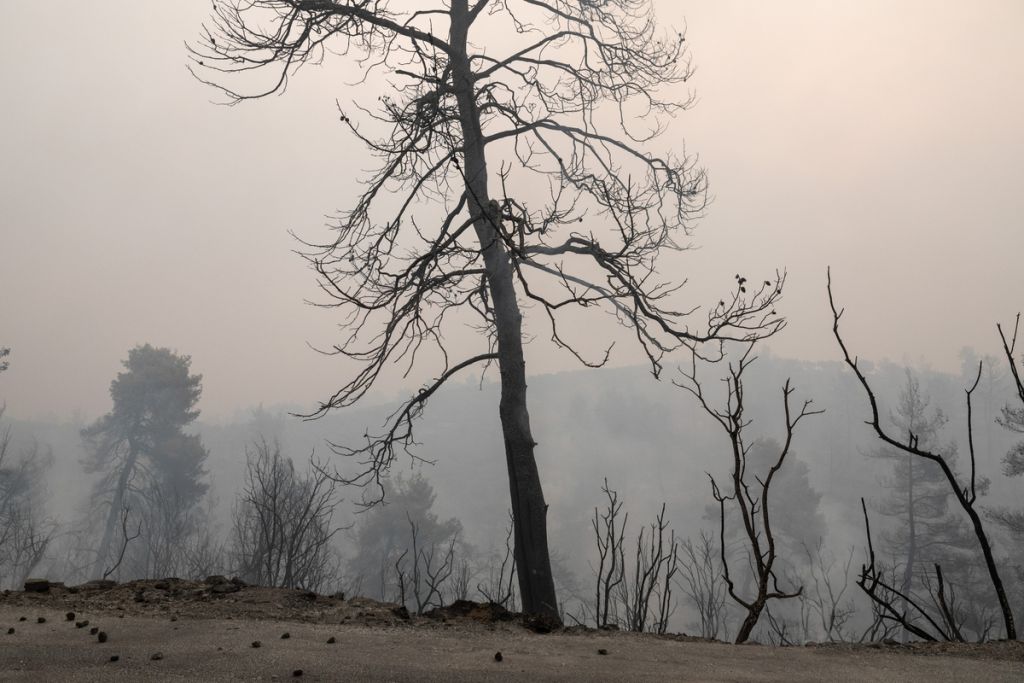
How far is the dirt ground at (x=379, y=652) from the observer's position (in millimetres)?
2381

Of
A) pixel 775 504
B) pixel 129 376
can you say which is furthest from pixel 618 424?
pixel 129 376

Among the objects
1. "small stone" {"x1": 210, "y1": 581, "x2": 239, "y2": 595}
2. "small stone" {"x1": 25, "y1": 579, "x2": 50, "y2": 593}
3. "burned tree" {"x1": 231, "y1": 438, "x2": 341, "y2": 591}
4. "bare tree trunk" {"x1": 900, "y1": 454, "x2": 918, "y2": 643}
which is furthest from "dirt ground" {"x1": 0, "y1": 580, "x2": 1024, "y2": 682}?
"bare tree trunk" {"x1": 900, "y1": 454, "x2": 918, "y2": 643}

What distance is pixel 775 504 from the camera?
43.3m

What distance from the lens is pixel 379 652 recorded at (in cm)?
268

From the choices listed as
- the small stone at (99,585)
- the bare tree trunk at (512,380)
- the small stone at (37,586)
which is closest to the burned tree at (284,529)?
the small stone at (99,585)

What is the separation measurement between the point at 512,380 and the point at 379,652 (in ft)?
13.1

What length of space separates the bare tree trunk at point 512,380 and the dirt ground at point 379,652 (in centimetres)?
238

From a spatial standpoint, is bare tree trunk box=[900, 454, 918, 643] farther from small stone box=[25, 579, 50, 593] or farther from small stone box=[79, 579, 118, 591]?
small stone box=[25, 579, 50, 593]

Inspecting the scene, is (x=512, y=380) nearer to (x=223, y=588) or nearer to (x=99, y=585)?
(x=223, y=588)

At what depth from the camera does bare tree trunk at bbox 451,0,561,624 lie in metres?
6.04

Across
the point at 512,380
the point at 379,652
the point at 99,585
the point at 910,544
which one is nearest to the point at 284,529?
the point at 512,380

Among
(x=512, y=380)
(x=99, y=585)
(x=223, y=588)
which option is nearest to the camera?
(x=223, y=588)

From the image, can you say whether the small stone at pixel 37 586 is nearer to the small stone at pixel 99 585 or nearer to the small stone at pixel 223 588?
the small stone at pixel 99 585

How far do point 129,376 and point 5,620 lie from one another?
38467 millimetres
